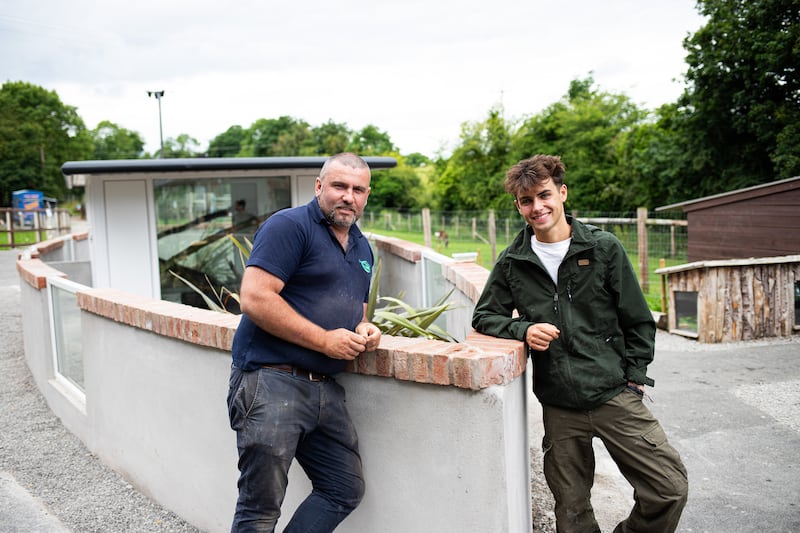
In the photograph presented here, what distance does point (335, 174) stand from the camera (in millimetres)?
2672

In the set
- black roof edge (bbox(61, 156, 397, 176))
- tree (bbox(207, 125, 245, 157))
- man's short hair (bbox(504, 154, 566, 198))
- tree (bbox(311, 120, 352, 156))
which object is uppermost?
tree (bbox(207, 125, 245, 157))

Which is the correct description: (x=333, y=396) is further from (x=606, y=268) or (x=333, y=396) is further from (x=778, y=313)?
(x=778, y=313)

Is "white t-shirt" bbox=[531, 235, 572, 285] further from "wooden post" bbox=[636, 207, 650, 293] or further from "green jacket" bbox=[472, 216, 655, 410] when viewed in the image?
"wooden post" bbox=[636, 207, 650, 293]

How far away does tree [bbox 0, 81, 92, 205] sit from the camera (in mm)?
64562

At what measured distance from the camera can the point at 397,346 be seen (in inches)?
105

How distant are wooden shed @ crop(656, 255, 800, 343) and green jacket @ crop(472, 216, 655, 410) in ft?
21.5

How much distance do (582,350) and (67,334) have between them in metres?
4.58

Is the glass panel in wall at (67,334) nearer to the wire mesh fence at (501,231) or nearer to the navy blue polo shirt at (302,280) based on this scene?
the navy blue polo shirt at (302,280)

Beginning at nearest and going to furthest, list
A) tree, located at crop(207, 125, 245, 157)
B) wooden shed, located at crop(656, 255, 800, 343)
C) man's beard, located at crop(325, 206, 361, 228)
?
man's beard, located at crop(325, 206, 361, 228)
wooden shed, located at crop(656, 255, 800, 343)
tree, located at crop(207, 125, 245, 157)

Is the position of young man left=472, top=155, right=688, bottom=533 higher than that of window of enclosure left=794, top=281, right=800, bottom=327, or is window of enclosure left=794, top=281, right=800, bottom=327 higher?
young man left=472, top=155, right=688, bottom=533

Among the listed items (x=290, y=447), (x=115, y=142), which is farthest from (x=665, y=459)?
(x=115, y=142)

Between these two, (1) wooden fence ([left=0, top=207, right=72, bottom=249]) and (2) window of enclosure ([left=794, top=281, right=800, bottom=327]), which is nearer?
(2) window of enclosure ([left=794, top=281, right=800, bottom=327])

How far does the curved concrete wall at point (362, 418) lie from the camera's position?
2.45m

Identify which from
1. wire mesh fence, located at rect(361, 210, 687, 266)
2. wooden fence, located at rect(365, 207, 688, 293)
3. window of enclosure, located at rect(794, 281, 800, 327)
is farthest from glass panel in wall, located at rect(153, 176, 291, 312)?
window of enclosure, located at rect(794, 281, 800, 327)
